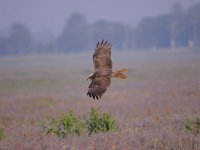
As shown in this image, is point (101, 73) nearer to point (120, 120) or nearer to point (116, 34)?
point (120, 120)

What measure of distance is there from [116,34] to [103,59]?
14913 cm

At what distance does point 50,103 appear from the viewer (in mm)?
24781

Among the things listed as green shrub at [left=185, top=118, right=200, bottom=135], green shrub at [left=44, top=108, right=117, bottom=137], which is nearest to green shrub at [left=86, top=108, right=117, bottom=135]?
green shrub at [left=44, top=108, right=117, bottom=137]

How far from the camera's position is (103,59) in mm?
10469

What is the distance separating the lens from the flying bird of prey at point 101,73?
10.0m

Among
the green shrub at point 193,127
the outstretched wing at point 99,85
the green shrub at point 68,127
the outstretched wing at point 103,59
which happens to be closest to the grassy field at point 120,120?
the green shrub at point 193,127

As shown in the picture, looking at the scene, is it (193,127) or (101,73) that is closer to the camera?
(101,73)

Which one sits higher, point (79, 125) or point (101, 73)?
point (101, 73)

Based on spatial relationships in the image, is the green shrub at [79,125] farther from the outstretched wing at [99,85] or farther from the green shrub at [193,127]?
the outstretched wing at [99,85]

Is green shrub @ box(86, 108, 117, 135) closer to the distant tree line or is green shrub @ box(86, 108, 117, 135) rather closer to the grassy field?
the grassy field

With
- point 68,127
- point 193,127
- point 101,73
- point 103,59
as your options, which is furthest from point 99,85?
point 193,127

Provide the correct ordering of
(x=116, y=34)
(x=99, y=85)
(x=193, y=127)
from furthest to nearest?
(x=116, y=34) < (x=193, y=127) < (x=99, y=85)

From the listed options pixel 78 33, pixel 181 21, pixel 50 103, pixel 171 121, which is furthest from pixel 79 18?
pixel 171 121

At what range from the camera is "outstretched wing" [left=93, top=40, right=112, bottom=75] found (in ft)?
33.7
